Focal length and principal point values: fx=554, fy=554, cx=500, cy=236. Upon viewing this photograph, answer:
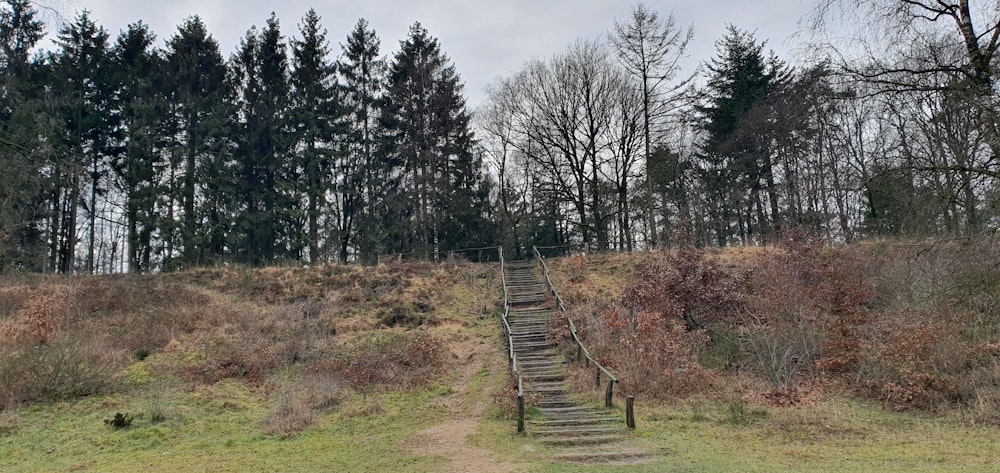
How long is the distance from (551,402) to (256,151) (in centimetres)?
2754

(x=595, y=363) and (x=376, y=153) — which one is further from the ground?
(x=376, y=153)

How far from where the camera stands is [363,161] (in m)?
35.1

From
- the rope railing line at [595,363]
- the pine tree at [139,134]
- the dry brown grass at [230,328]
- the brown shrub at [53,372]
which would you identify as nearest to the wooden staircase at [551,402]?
the rope railing line at [595,363]

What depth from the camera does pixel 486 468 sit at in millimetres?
8664

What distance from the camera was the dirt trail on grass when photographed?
8906mm

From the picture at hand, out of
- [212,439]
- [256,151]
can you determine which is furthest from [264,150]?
[212,439]

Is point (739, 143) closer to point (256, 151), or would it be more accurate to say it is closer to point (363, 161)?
point (363, 161)

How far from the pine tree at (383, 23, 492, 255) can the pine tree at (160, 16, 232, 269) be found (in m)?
9.91

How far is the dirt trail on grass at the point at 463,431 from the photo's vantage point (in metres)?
8.91

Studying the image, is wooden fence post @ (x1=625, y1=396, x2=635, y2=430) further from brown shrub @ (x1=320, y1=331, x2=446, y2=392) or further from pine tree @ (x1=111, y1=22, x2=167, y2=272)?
pine tree @ (x1=111, y1=22, x2=167, y2=272)

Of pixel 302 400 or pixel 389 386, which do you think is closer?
pixel 302 400

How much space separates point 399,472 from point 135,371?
10.7 metres

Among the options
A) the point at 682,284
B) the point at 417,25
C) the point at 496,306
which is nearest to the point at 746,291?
the point at 682,284

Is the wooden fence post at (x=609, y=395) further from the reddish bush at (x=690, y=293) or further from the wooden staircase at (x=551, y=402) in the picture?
the reddish bush at (x=690, y=293)
